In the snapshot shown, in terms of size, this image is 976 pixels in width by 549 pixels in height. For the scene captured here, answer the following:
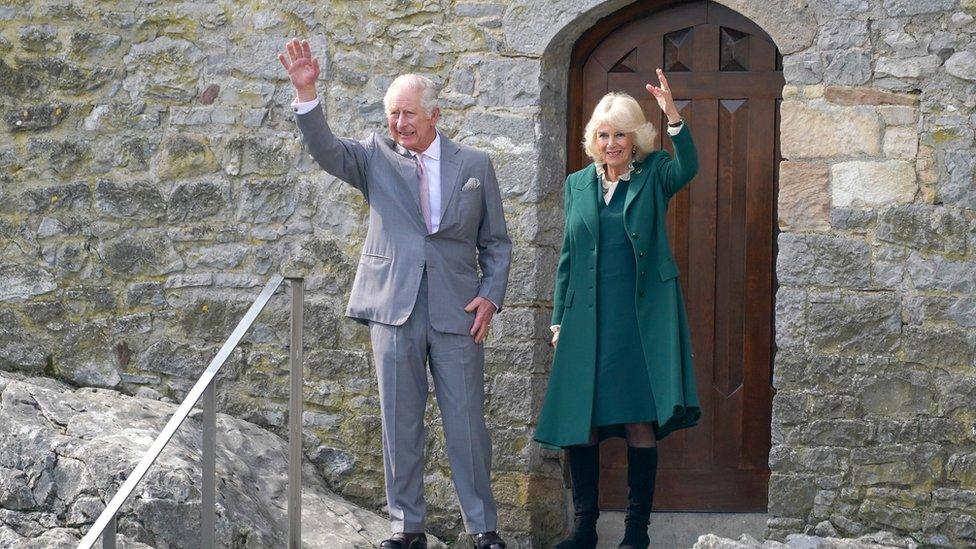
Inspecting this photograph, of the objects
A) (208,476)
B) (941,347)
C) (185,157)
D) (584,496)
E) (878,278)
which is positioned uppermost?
(185,157)

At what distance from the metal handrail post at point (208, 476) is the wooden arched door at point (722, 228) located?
2.09 m

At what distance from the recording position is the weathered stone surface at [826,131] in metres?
4.79

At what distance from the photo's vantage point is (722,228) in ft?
17.2

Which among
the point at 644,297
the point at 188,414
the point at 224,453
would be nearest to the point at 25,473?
the point at 224,453

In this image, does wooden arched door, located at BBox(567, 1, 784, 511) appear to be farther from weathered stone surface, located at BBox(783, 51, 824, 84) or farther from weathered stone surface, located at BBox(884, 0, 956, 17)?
weathered stone surface, located at BBox(884, 0, 956, 17)

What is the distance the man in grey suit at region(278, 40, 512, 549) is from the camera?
4.26 meters

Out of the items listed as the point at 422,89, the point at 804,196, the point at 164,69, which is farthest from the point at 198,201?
the point at 804,196

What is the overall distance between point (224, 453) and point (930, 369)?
97.6 inches

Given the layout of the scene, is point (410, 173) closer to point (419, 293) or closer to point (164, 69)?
point (419, 293)

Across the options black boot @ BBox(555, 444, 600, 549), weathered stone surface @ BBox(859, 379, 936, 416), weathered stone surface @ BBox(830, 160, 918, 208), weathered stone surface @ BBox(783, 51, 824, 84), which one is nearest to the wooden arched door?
weathered stone surface @ BBox(783, 51, 824, 84)

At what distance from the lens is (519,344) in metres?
5.14

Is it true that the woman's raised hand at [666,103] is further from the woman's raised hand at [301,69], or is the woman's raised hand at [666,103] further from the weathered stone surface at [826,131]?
the woman's raised hand at [301,69]

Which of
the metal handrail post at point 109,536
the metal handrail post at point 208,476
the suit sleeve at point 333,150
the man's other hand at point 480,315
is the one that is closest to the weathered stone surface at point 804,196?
the man's other hand at point 480,315

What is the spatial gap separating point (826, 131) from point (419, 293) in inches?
64.8
